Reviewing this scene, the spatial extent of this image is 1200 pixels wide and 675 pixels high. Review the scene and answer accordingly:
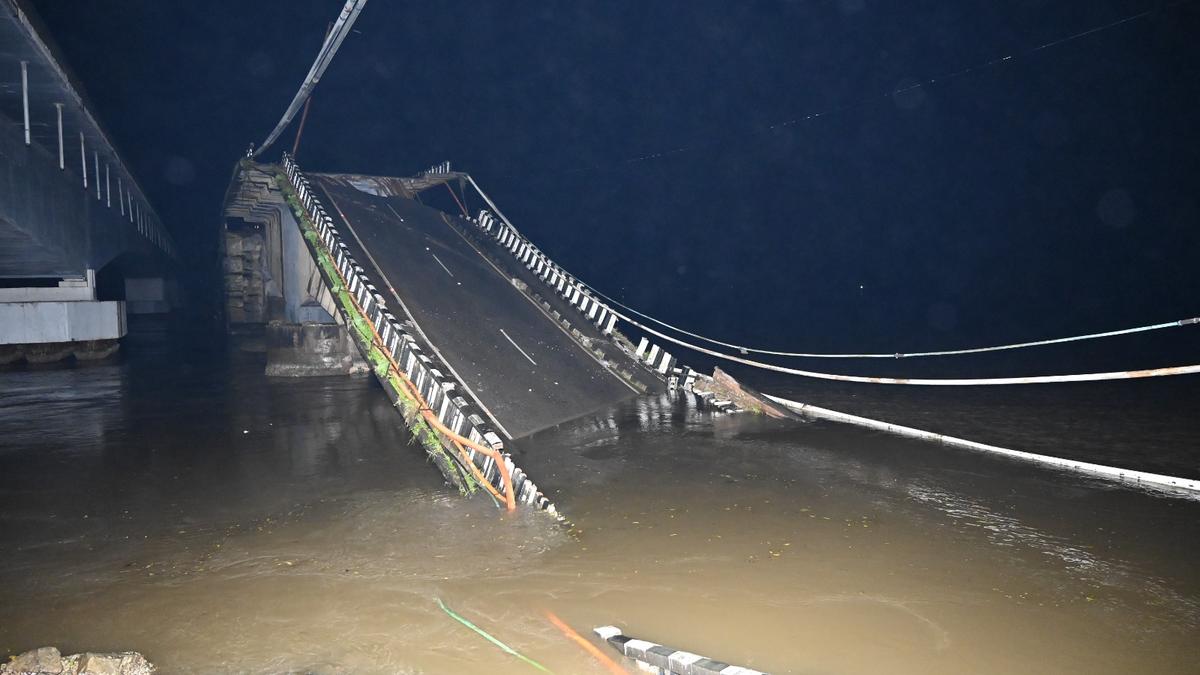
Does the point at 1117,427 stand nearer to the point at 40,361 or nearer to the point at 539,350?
the point at 539,350

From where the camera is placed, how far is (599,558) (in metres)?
7.30

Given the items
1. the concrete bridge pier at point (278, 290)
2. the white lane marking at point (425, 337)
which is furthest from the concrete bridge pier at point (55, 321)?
the white lane marking at point (425, 337)

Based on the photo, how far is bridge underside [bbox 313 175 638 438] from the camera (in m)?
14.5

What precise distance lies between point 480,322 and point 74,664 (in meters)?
12.9

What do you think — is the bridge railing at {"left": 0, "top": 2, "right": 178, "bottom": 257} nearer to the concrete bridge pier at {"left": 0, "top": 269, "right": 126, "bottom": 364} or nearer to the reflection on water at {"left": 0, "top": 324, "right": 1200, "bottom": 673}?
the concrete bridge pier at {"left": 0, "top": 269, "right": 126, "bottom": 364}

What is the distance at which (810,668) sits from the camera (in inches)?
203

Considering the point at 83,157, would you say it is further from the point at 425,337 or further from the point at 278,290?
the point at 425,337

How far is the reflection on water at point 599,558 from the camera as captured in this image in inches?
216

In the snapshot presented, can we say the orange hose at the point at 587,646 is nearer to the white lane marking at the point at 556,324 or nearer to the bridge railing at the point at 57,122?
the white lane marking at the point at 556,324

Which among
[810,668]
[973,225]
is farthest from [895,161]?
[810,668]

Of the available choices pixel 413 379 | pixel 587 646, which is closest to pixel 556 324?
pixel 413 379

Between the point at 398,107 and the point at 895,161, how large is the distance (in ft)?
145

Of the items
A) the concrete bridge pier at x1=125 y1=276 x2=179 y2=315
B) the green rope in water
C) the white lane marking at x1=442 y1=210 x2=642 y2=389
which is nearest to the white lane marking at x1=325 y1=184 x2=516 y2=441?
the white lane marking at x1=442 y1=210 x2=642 y2=389

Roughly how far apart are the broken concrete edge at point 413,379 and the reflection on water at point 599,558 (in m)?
0.44
